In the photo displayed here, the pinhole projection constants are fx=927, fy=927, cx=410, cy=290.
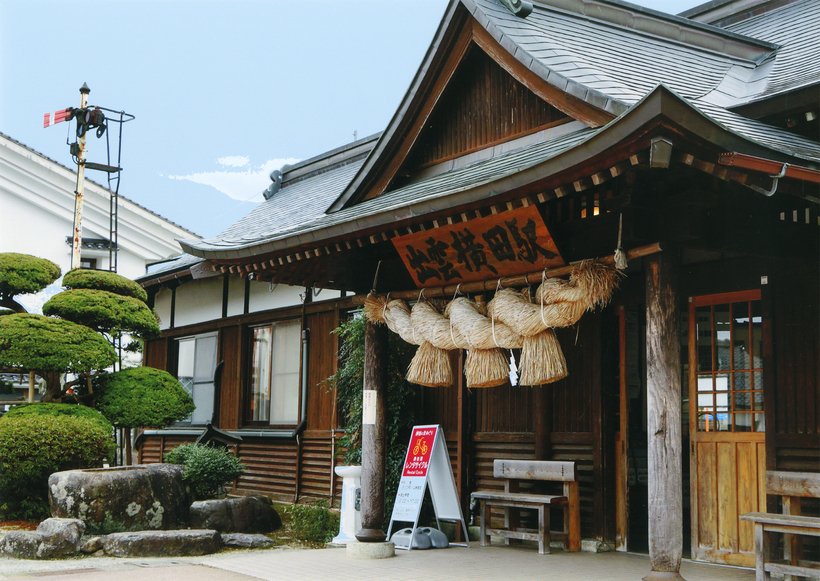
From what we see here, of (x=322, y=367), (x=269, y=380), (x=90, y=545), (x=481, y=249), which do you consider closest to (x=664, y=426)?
(x=481, y=249)

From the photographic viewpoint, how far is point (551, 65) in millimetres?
8328

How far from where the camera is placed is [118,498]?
10492 millimetres

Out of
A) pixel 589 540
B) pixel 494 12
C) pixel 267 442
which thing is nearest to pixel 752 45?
pixel 494 12

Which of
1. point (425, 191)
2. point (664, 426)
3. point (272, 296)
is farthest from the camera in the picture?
point (272, 296)

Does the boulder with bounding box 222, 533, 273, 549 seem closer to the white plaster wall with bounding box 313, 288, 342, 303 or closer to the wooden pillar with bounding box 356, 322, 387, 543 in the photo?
the wooden pillar with bounding box 356, 322, 387, 543

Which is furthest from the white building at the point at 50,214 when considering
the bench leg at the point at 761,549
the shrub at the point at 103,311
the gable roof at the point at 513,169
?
the bench leg at the point at 761,549

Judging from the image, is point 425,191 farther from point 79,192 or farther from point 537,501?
point 79,192

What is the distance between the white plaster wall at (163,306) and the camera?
18094 mm

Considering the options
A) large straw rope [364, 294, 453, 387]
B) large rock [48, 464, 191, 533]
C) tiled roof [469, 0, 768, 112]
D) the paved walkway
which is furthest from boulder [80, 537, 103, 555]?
tiled roof [469, 0, 768, 112]

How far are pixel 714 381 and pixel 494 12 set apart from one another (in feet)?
13.5

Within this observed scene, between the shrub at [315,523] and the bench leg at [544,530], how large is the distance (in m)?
3.25

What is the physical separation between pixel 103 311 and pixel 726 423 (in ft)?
28.9

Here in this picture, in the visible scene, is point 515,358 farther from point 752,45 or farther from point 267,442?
point 267,442

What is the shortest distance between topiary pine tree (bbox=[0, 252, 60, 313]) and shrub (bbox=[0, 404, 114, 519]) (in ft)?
6.98
